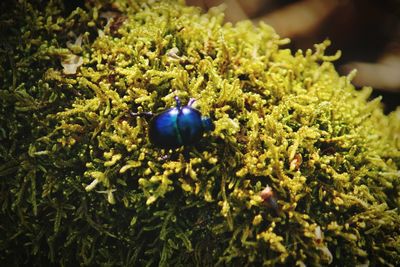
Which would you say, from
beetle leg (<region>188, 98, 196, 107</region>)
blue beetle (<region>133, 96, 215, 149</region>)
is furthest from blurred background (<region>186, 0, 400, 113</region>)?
blue beetle (<region>133, 96, 215, 149</region>)

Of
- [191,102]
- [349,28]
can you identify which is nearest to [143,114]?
[191,102]

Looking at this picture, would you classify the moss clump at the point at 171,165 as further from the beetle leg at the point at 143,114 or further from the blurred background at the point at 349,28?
the blurred background at the point at 349,28

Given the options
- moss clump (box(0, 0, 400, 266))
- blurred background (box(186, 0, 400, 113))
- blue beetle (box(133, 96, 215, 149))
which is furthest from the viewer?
blurred background (box(186, 0, 400, 113))

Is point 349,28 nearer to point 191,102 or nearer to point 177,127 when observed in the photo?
point 191,102

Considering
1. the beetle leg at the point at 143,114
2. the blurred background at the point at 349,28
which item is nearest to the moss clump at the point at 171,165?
the beetle leg at the point at 143,114

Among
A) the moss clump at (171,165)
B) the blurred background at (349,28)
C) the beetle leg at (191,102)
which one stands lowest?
the moss clump at (171,165)

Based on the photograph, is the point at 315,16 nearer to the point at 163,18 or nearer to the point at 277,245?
the point at 163,18

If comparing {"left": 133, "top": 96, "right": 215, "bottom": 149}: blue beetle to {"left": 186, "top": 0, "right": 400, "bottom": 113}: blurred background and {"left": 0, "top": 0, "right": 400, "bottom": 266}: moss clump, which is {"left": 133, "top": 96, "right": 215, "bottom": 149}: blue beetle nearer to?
{"left": 0, "top": 0, "right": 400, "bottom": 266}: moss clump
